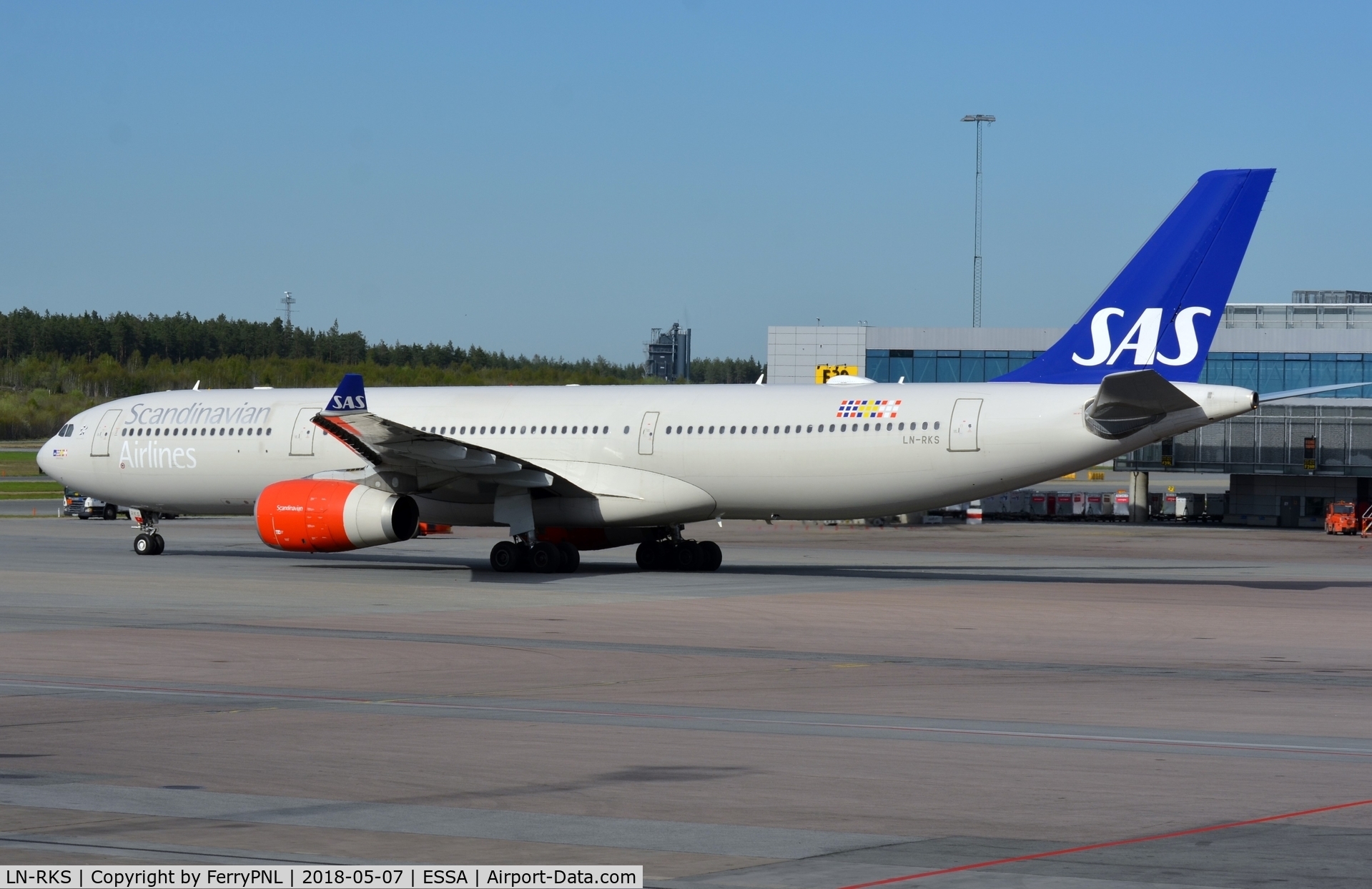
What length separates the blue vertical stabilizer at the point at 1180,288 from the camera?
80.6ft

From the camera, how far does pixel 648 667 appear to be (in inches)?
599

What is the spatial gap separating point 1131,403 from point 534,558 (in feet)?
35.5

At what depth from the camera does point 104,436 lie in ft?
108

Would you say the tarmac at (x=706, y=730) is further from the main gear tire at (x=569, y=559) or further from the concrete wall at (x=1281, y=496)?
the concrete wall at (x=1281, y=496)

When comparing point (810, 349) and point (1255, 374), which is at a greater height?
point (810, 349)

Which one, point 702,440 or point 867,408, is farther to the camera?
point 702,440

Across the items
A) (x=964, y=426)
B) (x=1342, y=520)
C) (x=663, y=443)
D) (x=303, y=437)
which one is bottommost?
(x=1342, y=520)

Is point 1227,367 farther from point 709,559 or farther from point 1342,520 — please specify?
point 709,559

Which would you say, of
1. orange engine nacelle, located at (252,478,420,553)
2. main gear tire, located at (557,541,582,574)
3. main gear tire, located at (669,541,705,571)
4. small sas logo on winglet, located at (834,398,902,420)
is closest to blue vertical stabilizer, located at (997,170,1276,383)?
small sas logo on winglet, located at (834,398,902,420)

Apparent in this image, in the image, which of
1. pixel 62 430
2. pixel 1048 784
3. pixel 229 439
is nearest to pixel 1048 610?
pixel 1048 784

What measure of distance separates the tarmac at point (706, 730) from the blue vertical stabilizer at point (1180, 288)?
3.84 meters

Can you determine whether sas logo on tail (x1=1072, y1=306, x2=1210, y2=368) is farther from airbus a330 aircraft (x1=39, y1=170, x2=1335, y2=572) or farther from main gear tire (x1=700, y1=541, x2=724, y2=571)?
main gear tire (x1=700, y1=541, x2=724, y2=571)

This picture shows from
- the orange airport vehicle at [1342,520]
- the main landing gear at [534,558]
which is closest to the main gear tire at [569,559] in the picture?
the main landing gear at [534,558]

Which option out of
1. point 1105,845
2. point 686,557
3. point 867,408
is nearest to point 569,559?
point 686,557
